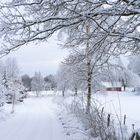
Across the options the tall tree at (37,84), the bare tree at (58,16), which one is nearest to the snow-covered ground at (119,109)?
the bare tree at (58,16)

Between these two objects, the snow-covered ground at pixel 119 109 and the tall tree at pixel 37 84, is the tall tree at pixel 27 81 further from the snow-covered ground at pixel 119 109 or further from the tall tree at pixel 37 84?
the snow-covered ground at pixel 119 109

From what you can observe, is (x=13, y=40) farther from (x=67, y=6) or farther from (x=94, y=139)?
(x=94, y=139)

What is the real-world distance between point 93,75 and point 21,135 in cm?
957

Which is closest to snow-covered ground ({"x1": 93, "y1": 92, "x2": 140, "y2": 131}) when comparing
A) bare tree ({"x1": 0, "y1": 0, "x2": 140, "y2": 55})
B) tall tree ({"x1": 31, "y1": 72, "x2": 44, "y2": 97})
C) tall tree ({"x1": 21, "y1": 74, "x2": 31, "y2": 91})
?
bare tree ({"x1": 0, "y1": 0, "x2": 140, "y2": 55})

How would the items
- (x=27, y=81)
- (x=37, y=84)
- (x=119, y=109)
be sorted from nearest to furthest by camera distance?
(x=119, y=109), (x=37, y=84), (x=27, y=81)

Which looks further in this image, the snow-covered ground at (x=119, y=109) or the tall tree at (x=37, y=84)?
the tall tree at (x=37, y=84)

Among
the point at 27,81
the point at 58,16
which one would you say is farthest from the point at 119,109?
the point at 27,81

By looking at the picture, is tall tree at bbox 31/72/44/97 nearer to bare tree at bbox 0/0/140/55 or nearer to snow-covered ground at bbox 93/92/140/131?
snow-covered ground at bbox 93/92/140/131

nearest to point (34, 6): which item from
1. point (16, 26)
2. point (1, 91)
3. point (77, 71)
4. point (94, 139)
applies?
point (16, 26)

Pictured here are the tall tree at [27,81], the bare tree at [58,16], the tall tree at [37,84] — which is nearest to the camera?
the bare tree at [58,16]

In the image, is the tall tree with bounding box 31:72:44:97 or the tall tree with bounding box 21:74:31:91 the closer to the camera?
the tall tree with bounding box 31:72:44:97

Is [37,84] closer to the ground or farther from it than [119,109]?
farther from it

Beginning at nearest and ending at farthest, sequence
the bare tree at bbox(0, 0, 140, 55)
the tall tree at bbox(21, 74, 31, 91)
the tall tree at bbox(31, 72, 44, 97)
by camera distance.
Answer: the bare tree at bbox(0, 0, 140, 55), the tall tree at bbox(31, 72, 44, 97), the tall tree at bbox(21, 74, 31, 91)

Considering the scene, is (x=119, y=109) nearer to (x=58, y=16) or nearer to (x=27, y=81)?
(x=58, y=16)
